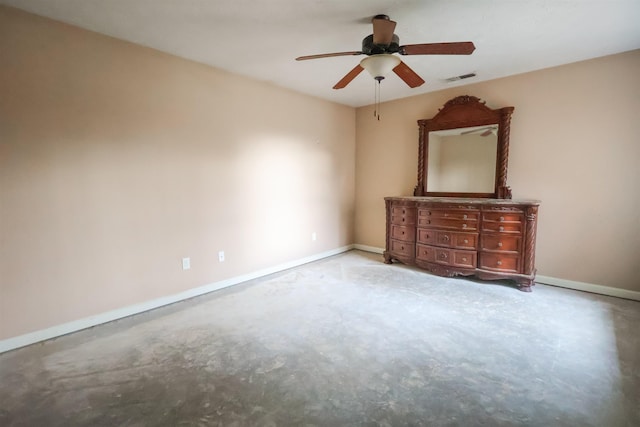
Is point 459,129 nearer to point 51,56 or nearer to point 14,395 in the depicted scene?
point 51,56

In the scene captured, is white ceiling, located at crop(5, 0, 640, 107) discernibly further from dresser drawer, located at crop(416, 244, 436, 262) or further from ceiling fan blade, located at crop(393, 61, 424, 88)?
dresser drawer, located at crop(416, 244, 436, 262)

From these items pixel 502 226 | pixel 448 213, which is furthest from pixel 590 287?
pixel 448 213

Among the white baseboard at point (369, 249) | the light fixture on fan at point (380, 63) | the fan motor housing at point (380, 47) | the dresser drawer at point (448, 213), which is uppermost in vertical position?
the fan motor housing at point (380, 47)

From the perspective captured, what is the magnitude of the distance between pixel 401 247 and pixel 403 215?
461 mm

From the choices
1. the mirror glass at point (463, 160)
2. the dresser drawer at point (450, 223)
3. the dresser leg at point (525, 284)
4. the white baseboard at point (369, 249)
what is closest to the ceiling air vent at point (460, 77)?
the mirror glass at point (463, 160)

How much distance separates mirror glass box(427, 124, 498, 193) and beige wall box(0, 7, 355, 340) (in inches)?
82.1

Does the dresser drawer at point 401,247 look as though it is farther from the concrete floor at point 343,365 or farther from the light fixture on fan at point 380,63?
the light fixture on fan at point 380,63

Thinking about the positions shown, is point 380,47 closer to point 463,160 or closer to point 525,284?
point 463,160

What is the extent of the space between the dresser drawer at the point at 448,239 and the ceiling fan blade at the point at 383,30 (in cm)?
248

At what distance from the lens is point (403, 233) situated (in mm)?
4289

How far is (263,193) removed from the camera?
12.9ft

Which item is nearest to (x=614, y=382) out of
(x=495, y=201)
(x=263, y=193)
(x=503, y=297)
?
(x=503, y=297)

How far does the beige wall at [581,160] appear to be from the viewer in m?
3.07

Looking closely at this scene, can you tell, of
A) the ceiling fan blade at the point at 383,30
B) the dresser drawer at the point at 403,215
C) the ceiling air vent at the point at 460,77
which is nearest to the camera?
the ceiling fan blade at the point at 383,30
